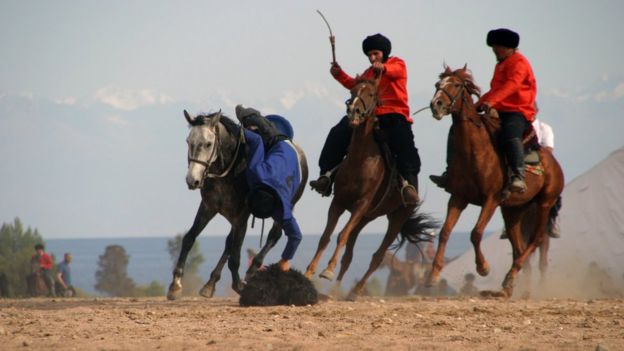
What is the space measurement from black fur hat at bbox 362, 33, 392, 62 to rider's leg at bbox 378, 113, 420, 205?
77 cm

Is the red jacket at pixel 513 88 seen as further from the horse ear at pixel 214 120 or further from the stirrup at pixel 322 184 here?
the horse ear at pixel 214 120

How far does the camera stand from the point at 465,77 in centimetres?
1466

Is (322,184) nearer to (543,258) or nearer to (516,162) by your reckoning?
(516,162)

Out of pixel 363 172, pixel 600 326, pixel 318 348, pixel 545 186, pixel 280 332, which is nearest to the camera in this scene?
pixel 318 348

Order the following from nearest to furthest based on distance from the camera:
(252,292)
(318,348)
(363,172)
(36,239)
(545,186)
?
(318,348) < (252,292) < (363,172) < (545,186) < (36,239)

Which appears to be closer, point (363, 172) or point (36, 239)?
point (363, 172)

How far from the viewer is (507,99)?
1505cm

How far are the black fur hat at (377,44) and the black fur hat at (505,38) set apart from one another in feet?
4.25

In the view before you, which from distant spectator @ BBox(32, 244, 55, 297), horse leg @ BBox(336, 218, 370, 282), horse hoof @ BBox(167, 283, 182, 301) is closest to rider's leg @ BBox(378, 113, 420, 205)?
horse leg @ BBox(336, 218, 370, 282)

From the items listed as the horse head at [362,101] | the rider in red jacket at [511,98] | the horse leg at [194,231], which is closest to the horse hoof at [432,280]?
the rider in red jacket at [511,98]

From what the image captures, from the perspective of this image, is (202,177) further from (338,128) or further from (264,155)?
(338,128)

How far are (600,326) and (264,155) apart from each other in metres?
4.38

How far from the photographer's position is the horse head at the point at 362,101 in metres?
13.9

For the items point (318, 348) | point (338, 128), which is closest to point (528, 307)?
point (338, 128)
